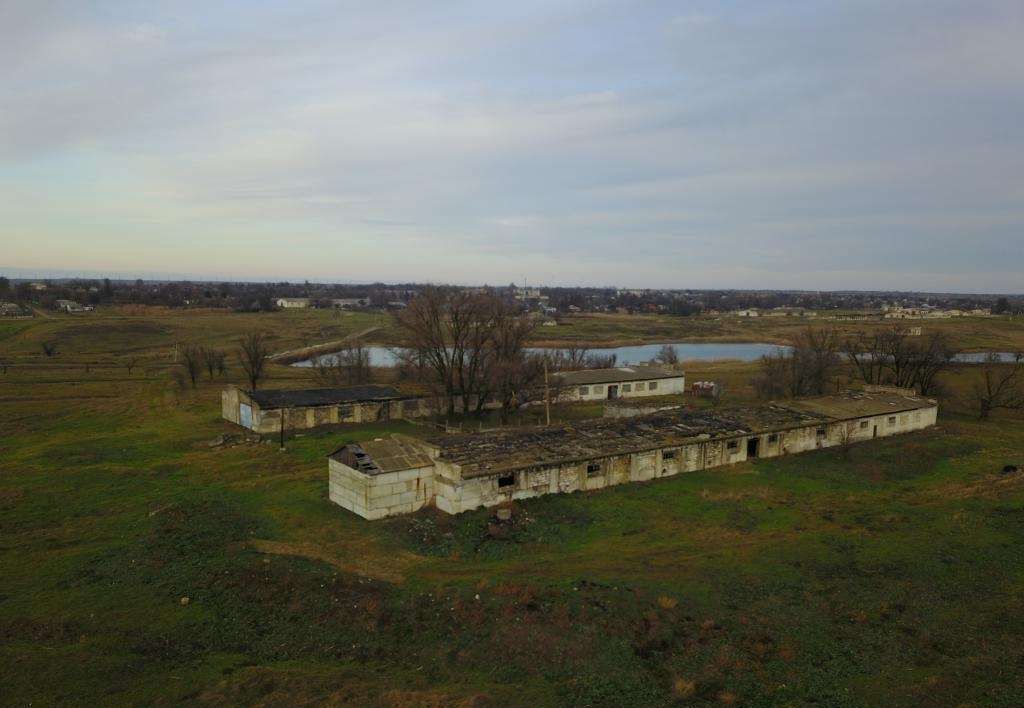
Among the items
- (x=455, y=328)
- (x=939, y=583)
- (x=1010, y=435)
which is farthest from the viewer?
(x=455, y=328)

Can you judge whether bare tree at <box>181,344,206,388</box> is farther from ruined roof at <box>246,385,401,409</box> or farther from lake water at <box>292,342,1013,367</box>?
ruined roof at <box>246,385,401,409</box>

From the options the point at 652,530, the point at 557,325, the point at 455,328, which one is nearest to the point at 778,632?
the point at 652,530

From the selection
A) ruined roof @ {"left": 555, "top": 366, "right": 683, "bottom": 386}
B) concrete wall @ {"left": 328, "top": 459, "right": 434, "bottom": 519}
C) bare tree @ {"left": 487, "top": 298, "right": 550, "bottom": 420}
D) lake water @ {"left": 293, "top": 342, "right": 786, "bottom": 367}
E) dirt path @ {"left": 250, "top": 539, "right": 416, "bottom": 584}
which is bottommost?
dirt path @ {"left": 250, "top": 539, "right": 416, "bottom": 584}

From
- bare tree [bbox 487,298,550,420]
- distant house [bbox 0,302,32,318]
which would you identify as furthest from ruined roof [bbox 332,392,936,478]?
distant house [bbox 0,302,32,318]

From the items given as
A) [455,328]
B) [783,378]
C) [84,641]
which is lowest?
[84,641]

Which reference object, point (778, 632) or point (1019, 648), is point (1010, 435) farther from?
point (778, 632)

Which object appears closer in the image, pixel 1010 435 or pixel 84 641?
pixel 84 641
